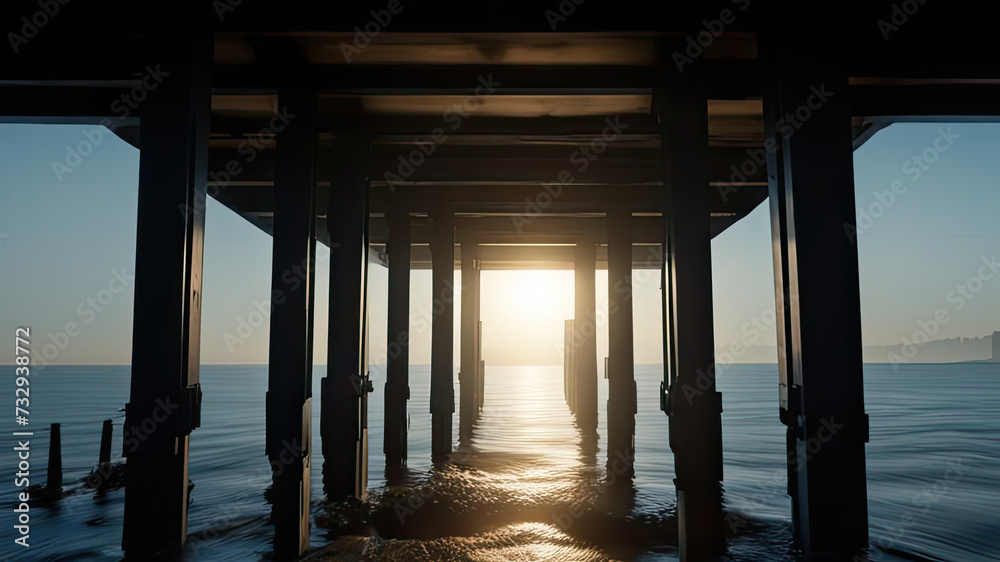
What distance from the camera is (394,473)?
1232cm

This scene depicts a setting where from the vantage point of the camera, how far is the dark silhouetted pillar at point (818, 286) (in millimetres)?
4762

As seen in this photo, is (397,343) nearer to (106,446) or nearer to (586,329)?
(586,329)

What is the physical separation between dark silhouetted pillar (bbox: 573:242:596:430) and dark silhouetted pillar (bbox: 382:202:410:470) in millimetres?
6739

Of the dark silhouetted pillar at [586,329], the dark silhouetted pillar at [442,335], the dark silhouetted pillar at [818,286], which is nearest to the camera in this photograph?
the dark silhouetted pillar at [818,286]

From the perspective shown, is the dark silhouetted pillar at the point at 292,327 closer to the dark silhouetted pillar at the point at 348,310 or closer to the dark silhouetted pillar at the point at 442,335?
the dark silhouetted pillar at the point at 348,310

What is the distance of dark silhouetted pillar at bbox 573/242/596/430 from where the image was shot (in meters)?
18.0

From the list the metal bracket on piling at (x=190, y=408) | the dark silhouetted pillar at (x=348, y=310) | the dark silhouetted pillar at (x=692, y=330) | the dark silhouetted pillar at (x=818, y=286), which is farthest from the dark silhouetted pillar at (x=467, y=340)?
the dark silhouetted pillar at (x=818, y=286)

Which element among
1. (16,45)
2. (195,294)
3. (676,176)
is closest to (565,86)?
(676,176)

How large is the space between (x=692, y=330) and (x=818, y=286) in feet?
5.42

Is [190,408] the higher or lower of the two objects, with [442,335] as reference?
lower

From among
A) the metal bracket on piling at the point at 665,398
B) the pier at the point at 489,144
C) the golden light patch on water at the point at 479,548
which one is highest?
the pier at the point at 489,144

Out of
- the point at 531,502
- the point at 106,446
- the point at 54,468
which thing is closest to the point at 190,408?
the point at 531,502

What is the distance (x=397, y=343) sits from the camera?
494 inches

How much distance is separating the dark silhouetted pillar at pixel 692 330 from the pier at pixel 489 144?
21 millimetres
